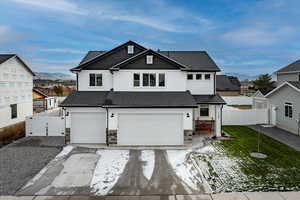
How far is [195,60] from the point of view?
669 inches

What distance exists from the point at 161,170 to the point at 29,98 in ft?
50.3

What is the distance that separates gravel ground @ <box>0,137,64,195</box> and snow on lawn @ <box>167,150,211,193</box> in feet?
21.0

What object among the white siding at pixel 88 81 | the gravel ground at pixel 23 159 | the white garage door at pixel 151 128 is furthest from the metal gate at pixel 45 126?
the white garage door at pixel 151 128

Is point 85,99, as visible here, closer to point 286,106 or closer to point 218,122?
point 218,122

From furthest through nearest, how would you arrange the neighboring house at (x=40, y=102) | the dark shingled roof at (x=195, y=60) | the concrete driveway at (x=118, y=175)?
the neighboring house at (x=40, y=102) → the dark shingled roof at (x=195, y=60) → the concrete driveway at (x=118, y=175)

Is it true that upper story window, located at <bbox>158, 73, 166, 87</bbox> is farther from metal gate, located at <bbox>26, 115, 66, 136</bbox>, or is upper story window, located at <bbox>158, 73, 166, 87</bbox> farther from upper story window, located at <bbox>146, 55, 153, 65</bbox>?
metal gate, located at <bbox>26, 115, 66, 136</bbox>

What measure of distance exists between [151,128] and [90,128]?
13.6 feet

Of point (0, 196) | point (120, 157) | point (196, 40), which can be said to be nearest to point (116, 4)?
point (120, 157)

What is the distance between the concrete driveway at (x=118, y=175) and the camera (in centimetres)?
732

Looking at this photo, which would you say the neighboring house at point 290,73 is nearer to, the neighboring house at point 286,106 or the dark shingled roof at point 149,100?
the neighboring house at point 286,106

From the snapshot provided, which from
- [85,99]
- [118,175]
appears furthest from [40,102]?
[118,175]

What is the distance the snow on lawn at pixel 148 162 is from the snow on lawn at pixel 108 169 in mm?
970

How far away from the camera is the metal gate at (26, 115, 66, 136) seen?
1522cm

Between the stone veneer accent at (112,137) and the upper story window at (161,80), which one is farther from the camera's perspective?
the upper story window at (161,80)
